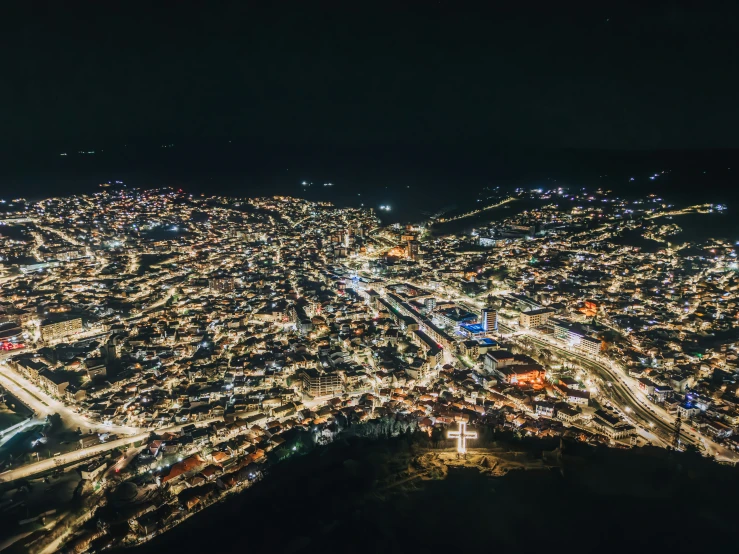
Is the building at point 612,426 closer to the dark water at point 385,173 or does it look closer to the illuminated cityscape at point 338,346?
the illuminated cityscape at point 338,346

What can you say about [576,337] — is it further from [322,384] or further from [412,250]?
[412,250]

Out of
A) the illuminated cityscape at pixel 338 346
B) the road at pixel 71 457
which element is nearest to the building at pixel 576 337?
the illuminated cityscape at pixel 338 346

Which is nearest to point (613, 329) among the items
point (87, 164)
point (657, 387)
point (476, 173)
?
point (657, 387)

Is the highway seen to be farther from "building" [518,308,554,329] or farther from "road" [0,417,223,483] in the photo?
"road" [0,417,223,483]

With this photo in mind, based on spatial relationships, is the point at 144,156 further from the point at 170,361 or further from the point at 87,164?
the point at 170,361

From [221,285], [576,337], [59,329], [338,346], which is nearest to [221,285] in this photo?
[221,285]

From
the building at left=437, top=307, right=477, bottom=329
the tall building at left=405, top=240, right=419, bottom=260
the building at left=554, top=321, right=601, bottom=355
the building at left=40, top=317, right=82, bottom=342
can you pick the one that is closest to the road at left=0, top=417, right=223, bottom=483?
the building at left=40, top=317, right=82, bottom=342
